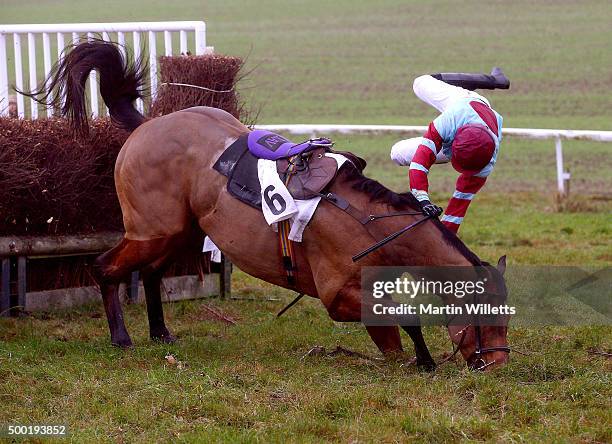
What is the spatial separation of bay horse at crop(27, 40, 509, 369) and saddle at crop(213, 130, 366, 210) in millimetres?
70

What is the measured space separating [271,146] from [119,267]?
4.47 ft

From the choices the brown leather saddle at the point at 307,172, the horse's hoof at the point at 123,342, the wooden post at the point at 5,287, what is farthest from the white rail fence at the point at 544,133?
the brown leather saddle at the point at 307,172

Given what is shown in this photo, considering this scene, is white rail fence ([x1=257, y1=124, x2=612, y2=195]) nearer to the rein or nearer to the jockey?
the jockey

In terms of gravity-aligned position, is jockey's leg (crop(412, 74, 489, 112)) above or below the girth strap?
above

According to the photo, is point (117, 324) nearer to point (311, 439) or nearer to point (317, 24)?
point (311, 439)

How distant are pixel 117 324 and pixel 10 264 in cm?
133

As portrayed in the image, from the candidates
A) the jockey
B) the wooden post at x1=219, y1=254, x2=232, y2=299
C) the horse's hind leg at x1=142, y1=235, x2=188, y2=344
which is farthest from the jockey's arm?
the wooden post at x1=219, y1=254, x2=232, y2=299

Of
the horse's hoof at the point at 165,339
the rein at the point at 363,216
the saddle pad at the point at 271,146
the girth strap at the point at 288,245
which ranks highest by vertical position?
the saddle pad at the point at 271,146

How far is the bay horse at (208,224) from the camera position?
19.8ft

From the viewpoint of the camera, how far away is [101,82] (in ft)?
24.0

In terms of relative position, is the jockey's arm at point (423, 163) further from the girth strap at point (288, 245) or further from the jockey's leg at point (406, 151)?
the girth strap at point (288, 245)

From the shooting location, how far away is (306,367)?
6.23 meters

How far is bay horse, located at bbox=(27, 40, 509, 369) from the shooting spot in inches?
237

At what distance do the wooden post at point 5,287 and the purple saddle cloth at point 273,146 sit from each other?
2.28m
